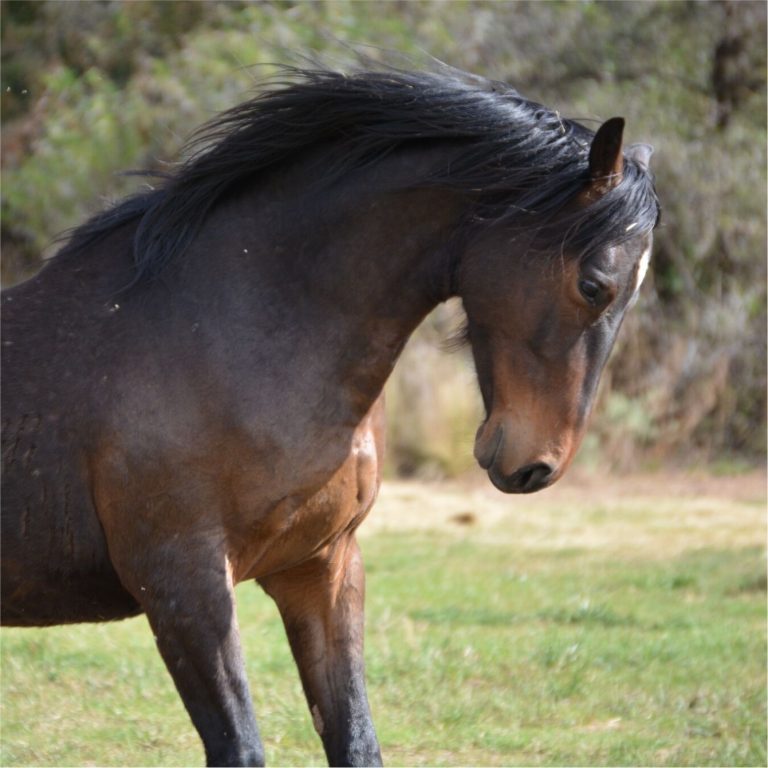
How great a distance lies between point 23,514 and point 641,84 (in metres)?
11.2

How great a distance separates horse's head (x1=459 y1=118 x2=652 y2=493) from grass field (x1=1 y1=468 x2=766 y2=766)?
1762 mm

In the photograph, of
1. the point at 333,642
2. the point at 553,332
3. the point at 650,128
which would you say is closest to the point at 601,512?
the point at 650,128

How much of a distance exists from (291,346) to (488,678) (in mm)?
2725

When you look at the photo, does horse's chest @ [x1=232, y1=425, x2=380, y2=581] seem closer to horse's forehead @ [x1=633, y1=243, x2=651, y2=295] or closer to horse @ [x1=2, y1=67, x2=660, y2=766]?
horse @ [x1=2, y1=67, x2=660, y2=766]

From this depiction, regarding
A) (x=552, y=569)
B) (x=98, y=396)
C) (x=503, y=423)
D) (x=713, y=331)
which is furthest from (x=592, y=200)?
(x=713, y=331)

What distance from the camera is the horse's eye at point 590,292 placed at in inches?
129

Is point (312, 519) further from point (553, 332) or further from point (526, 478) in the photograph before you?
point (553, 332)

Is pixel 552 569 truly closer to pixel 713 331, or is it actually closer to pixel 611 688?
pixel 611 688

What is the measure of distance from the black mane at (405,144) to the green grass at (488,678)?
201 cm

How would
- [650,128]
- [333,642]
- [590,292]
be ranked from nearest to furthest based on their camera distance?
[590,292] < [333,642] < [650,128]

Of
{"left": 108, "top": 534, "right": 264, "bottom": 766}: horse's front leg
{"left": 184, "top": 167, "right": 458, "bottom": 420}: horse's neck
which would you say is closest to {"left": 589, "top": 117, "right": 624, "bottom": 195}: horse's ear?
{"left": 184, "top": 167, "right": 458, "bottom": 420}: horse's neck

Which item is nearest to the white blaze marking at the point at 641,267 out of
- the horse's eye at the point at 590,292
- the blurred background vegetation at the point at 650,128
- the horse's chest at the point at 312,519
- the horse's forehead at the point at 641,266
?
the horse's forehead at the point at 641,266

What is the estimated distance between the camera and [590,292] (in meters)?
3.28

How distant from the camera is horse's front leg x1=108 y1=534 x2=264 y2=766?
11.0 ft
